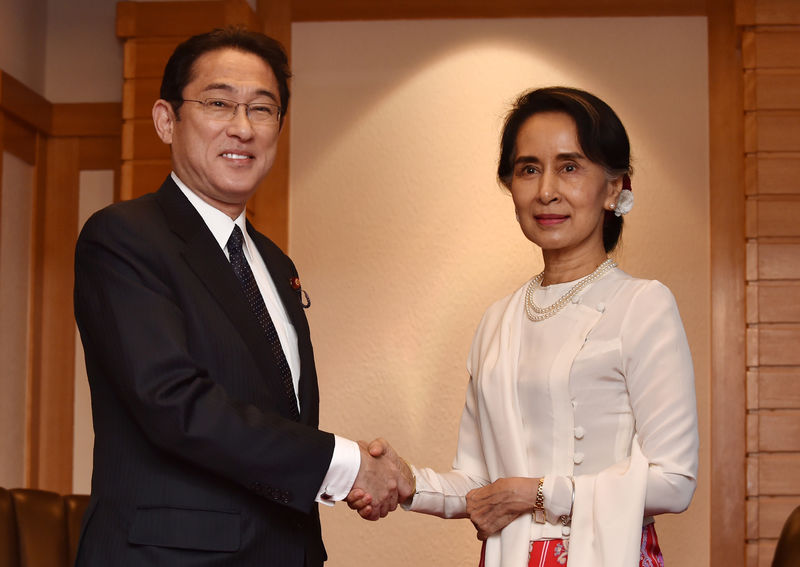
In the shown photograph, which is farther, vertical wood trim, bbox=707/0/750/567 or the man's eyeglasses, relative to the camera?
vertical wood trim, bbox=707/0/750/567

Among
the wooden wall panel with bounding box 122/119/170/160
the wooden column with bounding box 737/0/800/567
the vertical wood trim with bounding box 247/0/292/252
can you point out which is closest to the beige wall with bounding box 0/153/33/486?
the wooden wall panel with bounding box 122/119/170/160

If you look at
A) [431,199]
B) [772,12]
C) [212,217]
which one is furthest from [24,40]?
[772,12]

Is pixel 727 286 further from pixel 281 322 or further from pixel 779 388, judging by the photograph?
pixel 281 322

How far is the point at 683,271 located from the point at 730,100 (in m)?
0.71

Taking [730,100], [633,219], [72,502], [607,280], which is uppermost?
[730,100]

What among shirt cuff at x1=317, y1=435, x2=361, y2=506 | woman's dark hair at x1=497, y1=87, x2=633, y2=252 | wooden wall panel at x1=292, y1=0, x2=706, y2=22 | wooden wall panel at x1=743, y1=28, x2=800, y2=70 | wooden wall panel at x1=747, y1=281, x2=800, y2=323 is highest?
wooden wall panel at x1=292, y1=0, x2=706, y2=22

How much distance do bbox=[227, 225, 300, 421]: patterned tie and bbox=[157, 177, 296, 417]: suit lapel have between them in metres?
0.03

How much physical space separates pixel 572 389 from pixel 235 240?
823mm

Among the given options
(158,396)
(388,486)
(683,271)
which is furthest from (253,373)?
(683,271)

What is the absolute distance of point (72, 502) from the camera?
8.73ft

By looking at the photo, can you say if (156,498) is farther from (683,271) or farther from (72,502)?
(683,271)

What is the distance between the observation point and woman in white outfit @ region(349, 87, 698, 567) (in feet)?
6.78

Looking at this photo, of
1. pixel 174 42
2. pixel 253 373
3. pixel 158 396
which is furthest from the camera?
pixel 174 42

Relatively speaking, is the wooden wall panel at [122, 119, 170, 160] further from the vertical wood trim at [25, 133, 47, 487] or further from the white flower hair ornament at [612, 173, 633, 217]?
the white flower hair ornament at [612, 173, 633, 217]
